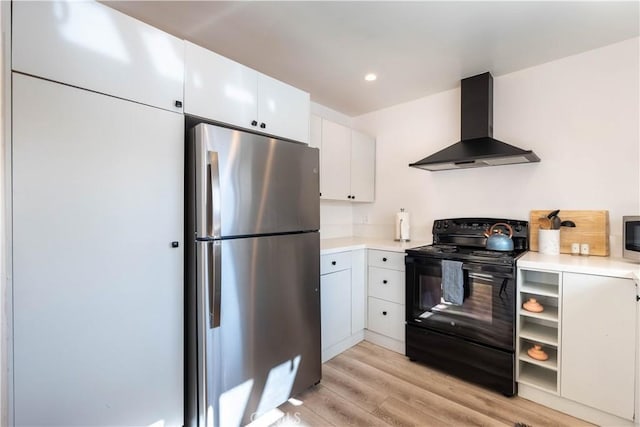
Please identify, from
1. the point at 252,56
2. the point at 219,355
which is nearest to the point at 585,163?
the point at 252,56

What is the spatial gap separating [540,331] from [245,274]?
2.06 metres

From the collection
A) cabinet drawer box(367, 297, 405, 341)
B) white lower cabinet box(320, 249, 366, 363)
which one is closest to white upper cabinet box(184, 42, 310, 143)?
white lower cabinet box(320, 249, 366, 363)

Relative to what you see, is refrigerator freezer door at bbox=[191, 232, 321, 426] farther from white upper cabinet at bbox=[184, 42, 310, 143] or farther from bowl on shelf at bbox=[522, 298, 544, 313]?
bowl on shelf at bbox=[522, 298, 544, 313]

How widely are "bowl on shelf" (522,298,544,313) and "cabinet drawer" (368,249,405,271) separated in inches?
36.2

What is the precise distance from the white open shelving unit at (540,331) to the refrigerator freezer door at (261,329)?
1.41 metres

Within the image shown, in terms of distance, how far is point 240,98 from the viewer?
1835 mm

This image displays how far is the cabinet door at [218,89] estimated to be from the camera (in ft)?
5.29

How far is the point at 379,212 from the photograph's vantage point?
11.5ft

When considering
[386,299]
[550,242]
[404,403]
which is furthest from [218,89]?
[550,242]

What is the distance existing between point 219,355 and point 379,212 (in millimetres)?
2439

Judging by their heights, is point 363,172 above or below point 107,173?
above

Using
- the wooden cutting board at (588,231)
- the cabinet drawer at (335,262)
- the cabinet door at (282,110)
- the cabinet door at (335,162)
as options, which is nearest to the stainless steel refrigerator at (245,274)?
the cabinet door at (282,110)

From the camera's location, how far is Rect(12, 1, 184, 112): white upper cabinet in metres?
1.16

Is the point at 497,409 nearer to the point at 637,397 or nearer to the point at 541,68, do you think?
the point at 637,397
